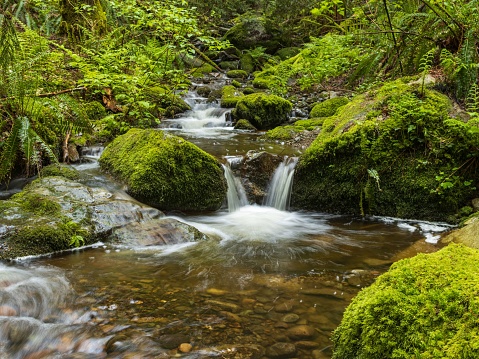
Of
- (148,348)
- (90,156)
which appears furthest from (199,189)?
(148,348)

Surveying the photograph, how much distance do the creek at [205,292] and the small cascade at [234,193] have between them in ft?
3.09

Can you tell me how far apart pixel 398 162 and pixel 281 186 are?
2014 millimetres

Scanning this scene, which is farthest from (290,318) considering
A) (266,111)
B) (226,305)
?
(266,111)

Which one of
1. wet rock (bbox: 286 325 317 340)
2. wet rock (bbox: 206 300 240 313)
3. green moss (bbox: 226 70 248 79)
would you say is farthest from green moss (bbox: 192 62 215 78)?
wet rock (bbox: 286 325 317 340)

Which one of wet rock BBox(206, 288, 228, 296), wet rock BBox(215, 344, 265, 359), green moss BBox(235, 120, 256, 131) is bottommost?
wet rock BBox(215, 344, 265, 359)

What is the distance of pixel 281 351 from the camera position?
245 cm

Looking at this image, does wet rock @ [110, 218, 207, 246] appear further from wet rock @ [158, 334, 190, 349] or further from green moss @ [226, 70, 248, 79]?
green moss @ [226, 70, 248, 79]

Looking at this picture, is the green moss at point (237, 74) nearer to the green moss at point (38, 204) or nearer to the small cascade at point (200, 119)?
the small cascade at point (200, 119)

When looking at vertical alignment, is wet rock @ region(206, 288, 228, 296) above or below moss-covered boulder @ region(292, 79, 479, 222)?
below

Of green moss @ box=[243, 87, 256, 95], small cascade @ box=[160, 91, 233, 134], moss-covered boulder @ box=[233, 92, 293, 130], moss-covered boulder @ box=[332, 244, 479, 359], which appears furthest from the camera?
green moss @ box=[243, 87, 256, 95]

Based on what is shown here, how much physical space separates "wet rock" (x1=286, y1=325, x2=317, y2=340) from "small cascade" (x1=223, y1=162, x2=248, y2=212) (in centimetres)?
371

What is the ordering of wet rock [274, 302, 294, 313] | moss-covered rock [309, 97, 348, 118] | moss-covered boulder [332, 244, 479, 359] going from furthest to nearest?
1. moss-covered rock [309, 97, 348, 118]
2. wet rock [274, 302, 294, 313]
3. moss-covered boulder [332, 244, 479, 359]

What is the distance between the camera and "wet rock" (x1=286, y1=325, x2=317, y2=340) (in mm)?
2621

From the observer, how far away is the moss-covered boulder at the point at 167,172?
5.68 metres
